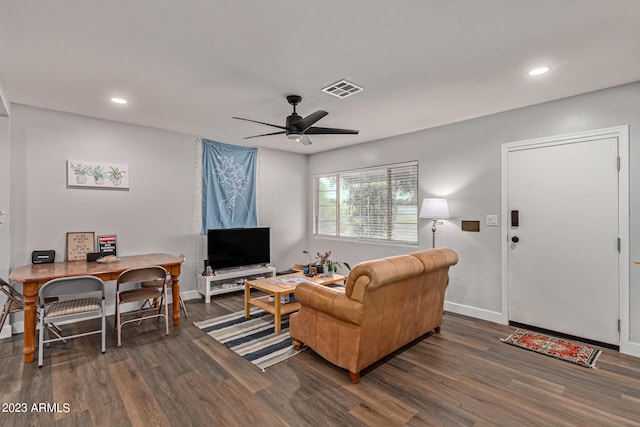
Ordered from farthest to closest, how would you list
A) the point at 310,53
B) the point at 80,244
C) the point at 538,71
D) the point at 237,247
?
1. the point at 237,247
2. the point at 80,244
3. the point at 538,71
4. the point at 310,53

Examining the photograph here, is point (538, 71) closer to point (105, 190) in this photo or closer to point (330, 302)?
point (330, 302)

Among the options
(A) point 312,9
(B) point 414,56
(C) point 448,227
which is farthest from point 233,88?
(C) point 448,227

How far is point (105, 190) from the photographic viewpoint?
4.15 metres

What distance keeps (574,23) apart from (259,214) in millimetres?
4845

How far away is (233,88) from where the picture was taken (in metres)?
3.09

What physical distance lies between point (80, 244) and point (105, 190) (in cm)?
76

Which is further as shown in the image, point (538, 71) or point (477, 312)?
point (477, 312)

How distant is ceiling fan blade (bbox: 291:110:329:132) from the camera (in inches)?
115

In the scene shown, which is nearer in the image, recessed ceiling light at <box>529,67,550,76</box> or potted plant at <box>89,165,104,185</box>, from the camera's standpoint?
recessed ceiling light at <box>529,67,550,76</box>

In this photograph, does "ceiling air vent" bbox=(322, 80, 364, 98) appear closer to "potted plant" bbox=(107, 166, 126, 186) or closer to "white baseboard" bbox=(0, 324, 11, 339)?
"potted plant" bbox=(107, 166, 126, 186)

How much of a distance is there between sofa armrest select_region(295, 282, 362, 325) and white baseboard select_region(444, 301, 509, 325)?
236cm


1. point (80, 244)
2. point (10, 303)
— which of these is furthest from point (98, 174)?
point (10, 303)

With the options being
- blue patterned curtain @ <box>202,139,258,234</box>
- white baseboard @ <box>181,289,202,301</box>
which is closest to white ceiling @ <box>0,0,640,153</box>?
blue patterned curtain @ <box>202,139,258,234</box>

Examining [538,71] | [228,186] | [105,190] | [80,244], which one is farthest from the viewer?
[228,186]
